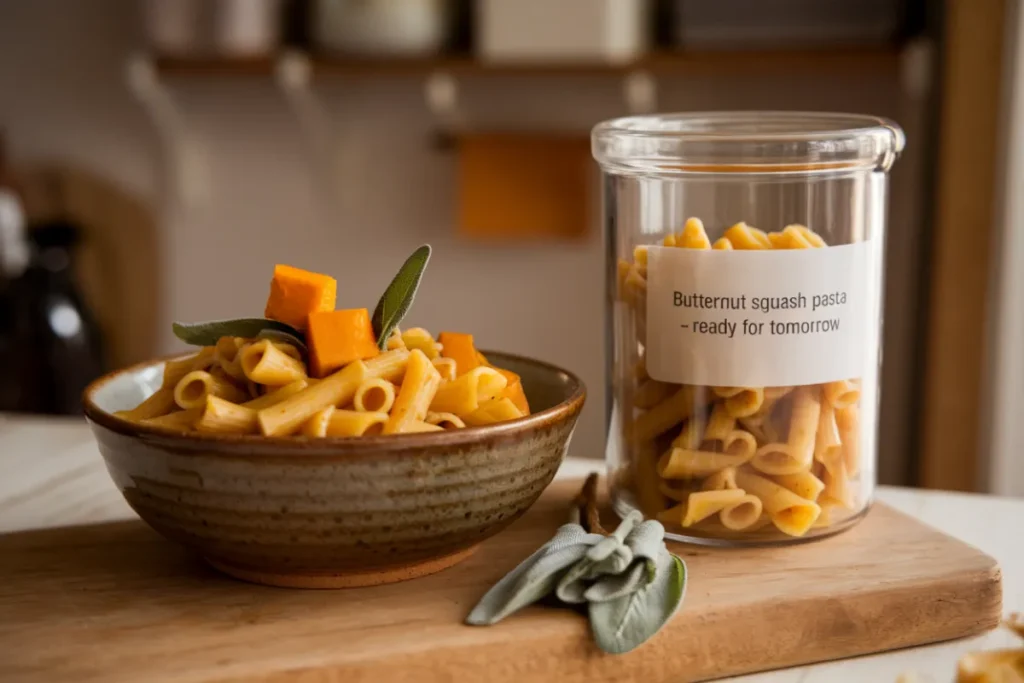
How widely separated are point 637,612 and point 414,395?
15cm

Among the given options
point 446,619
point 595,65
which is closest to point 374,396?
point 446,619

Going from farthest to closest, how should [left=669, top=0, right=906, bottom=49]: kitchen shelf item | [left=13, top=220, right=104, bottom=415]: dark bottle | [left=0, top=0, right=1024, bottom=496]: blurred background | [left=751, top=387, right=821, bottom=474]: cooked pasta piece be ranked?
[left=13, top=220, right=104, bottom=415]: dark bottle
[left=669, top=0, right=906, bottom=49]: kitchen shelf item
[left=0, top=0, right=1024, bottom=496]: blurred background
[left=751, top=387, right=821, bottom=474]: cooked pasta piece

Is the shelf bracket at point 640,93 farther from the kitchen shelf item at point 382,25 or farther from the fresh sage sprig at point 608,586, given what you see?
the fresh sage sprig at point 608,586

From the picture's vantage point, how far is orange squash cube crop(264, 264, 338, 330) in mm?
615

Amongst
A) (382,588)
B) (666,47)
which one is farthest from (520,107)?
(382,588)

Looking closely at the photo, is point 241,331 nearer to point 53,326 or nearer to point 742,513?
point 742,513

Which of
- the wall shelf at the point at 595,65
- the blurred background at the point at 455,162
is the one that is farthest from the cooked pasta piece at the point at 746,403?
the wall shelf at the point at 595,65

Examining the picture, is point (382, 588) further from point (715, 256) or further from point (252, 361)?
point (715, 256)

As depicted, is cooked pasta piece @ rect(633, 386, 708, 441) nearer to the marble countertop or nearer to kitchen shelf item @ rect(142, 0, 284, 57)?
the marble countertop

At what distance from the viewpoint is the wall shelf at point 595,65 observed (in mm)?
1630

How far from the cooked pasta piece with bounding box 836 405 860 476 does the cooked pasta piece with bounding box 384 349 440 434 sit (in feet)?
0.81

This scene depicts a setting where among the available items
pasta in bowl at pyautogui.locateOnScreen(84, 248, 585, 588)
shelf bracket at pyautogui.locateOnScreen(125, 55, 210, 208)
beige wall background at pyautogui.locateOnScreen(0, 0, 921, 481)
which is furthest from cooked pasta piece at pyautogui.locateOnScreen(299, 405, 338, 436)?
shelf bracket at pyautogui.locateOnScreen(125, 55, 210, 208)

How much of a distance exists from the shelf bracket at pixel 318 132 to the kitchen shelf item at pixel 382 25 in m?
0.22

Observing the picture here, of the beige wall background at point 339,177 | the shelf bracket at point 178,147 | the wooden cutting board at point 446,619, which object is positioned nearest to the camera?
the wooden cutting board at point 446,619
